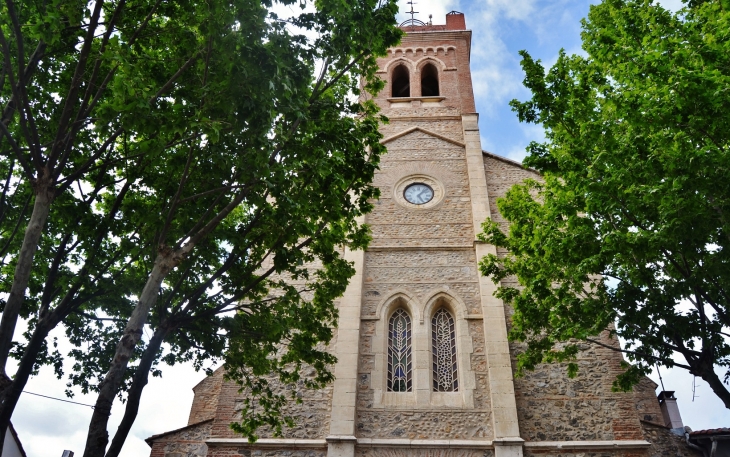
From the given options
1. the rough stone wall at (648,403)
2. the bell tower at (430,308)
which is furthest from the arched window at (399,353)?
the rough stone wall at (648,403)

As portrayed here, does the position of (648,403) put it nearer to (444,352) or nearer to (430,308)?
(444,352)

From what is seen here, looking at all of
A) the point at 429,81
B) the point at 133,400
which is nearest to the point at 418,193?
the point at 429,81

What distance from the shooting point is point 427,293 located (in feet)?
42.1

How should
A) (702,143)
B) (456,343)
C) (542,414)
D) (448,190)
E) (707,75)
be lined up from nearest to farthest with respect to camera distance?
(707,75) → (702,143) → (542,414) → (456,343) → (448,190)

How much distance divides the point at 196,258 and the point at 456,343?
6.16m

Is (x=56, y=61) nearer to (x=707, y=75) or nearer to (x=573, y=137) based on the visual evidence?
(x=573, y=137)

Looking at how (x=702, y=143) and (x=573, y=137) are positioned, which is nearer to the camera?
(x=702, y=143)

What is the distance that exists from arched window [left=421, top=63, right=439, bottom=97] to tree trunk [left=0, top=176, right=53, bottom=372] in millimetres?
15591

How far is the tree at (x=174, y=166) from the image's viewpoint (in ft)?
21.0

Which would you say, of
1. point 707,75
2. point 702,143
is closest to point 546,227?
point 702,143

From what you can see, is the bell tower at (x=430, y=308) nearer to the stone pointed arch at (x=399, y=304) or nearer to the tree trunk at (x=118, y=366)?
the stone pointed arch at (x=399, y=304)

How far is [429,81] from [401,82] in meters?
1.09

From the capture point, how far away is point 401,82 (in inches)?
836

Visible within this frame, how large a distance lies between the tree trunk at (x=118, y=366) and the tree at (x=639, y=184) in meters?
5.71
